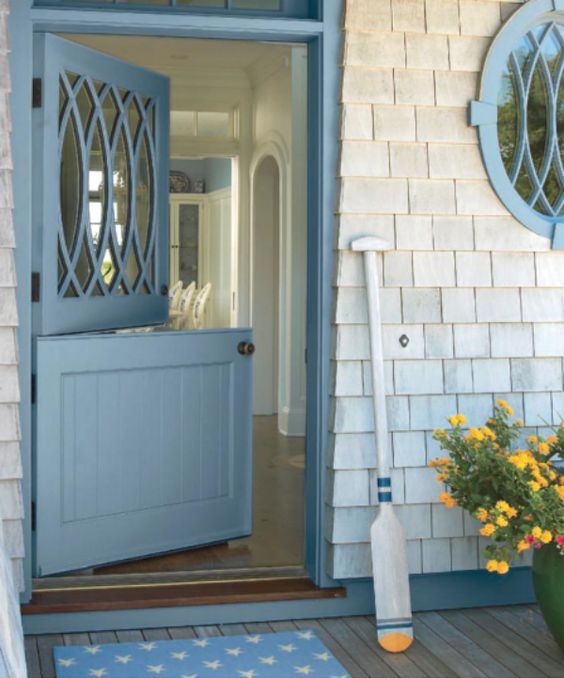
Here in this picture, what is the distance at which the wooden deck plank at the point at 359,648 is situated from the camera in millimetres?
3537

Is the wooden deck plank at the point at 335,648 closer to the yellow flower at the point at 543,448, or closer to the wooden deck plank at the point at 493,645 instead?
the wooden deck plank at the point at 493,645

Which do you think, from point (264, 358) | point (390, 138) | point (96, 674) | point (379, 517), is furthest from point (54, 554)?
point (264, 358)

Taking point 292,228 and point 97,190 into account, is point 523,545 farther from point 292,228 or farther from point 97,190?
point 292,228

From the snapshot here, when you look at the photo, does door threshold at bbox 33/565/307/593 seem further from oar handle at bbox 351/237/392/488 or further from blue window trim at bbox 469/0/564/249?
blue window trim at bbox 469/0/564/249

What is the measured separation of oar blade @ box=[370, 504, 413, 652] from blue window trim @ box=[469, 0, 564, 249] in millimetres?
1268

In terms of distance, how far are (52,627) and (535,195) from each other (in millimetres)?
2480

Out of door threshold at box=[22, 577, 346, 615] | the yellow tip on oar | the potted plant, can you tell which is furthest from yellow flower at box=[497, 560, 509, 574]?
door threshold at box=[22, 577, 346, 615]

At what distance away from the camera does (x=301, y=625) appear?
13.1 feet

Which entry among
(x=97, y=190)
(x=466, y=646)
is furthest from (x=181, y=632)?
(x=97, y=190)

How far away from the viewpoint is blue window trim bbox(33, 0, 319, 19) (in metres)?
3.93

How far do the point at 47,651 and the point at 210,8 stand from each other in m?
2.41

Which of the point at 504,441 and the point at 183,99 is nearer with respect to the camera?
the point at 504,441

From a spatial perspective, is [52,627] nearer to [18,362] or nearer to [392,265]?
[18,362]

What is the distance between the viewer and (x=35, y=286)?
3.98m
